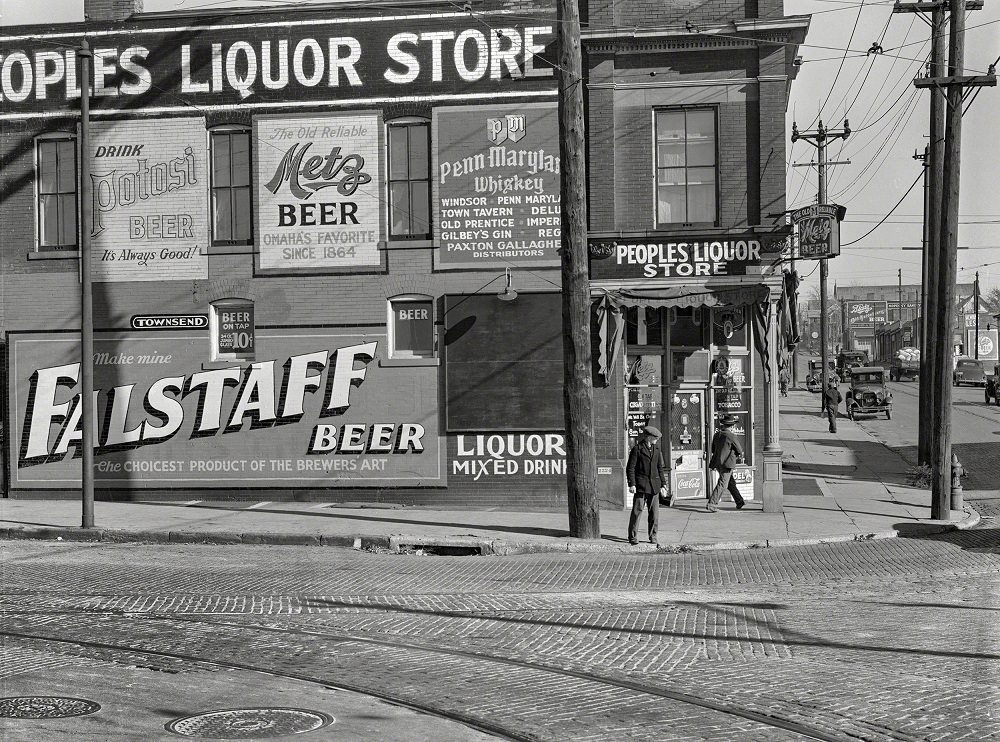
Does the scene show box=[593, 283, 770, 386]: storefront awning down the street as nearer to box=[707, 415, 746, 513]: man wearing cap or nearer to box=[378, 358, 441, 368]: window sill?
box=[707, 415, 746, 513]: man wearing cap

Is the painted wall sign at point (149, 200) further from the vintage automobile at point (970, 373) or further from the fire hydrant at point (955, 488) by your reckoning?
the vintage automobile at point (970, 373)

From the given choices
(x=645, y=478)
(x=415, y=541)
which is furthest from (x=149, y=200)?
(x=645, y=478)

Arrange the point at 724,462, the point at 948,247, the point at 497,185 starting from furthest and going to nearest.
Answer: the point at 497,185, the point at 724,462, the point at 948,247

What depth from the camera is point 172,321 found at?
20.6 metres

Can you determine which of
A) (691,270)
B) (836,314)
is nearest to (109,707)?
(691,270)

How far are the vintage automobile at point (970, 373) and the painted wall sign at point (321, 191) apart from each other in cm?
7046

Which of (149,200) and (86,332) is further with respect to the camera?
(149,200)

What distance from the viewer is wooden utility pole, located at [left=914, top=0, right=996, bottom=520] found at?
18188mm

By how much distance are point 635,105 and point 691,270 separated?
122 inches

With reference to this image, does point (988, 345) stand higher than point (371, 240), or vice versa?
point (371, 240)

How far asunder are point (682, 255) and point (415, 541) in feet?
24.4

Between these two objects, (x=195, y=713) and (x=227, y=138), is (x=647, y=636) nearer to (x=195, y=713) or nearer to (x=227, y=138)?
(x=195, y=713)

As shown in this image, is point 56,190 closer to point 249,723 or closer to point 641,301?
point 641,301

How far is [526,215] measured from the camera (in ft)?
65.4
